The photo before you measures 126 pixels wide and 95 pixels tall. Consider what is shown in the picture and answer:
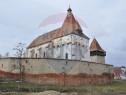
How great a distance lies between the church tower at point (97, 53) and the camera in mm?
46031

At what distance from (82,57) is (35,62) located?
16.1 m

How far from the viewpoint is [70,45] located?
123ft

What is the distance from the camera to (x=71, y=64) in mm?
27219

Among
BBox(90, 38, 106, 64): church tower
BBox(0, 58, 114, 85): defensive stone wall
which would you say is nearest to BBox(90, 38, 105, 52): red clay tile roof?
BBox(90, 38, 106, 64): church tower

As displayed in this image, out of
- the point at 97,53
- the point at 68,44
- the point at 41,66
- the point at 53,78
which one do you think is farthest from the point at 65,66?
the point at 97,53

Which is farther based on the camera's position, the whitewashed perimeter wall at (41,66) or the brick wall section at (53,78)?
the whitewashed perimeter wall at (41,66)

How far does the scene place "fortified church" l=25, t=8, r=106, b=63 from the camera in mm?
37872

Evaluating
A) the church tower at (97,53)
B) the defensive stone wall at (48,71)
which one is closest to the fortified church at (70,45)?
the church tower at (97,53)

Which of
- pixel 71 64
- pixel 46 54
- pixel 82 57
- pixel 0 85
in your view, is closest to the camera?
pixel 0 85

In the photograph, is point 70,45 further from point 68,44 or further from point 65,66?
point 65,66

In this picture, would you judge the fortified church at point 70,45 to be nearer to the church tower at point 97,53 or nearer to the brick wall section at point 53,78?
the church tower at point 97,53

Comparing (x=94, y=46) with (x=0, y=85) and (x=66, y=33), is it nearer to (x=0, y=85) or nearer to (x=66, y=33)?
(x=66, y=33)

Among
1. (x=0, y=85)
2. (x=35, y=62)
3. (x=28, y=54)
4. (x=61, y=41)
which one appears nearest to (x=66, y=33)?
(x=61, y=41)

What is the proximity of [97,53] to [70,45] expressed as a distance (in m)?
12.1
